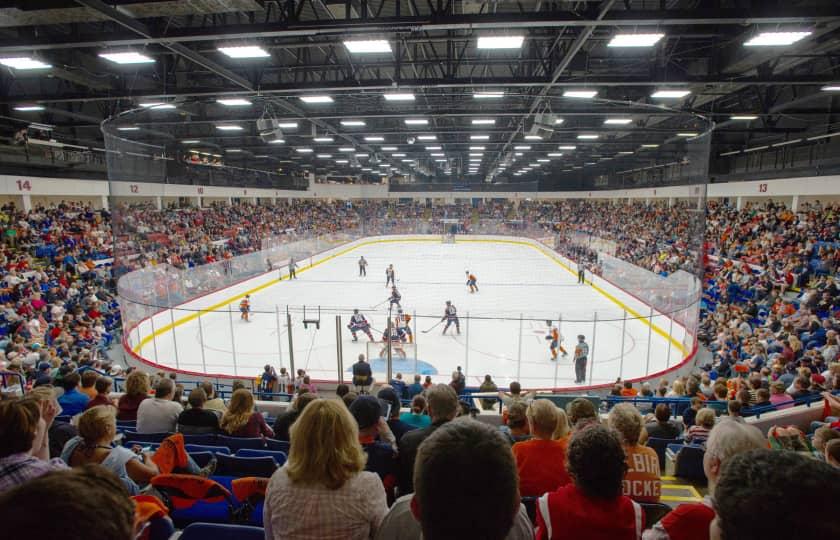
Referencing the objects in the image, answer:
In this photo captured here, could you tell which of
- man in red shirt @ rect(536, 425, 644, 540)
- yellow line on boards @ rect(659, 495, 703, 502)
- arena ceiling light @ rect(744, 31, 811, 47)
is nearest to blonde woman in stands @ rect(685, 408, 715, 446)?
yellow line on boards @ rect(659, 495, 703, 502)

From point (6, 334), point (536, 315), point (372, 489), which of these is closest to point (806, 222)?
point (536, 315)

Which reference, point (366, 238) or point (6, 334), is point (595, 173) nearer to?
point (366, 238)

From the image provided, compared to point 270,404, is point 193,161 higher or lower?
higher

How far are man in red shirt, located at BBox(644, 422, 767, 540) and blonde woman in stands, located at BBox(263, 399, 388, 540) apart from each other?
1160 mm

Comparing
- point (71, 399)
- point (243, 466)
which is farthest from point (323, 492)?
point (71, 399)

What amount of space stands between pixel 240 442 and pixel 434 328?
11.4 meters

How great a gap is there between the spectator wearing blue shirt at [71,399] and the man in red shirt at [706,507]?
20.9ft

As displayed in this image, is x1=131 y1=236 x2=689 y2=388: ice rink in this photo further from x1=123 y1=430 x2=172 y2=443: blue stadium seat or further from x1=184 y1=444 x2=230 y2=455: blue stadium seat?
x1=184 y1=444 x2=230 y2=455: blue stadium seat

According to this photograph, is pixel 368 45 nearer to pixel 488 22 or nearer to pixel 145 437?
pixel 488 22

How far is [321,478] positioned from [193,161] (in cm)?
2697

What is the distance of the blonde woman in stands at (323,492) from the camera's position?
5.90ft

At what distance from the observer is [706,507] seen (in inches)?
74.5

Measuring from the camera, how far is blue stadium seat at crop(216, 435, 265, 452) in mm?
4302

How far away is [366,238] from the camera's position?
132ft
